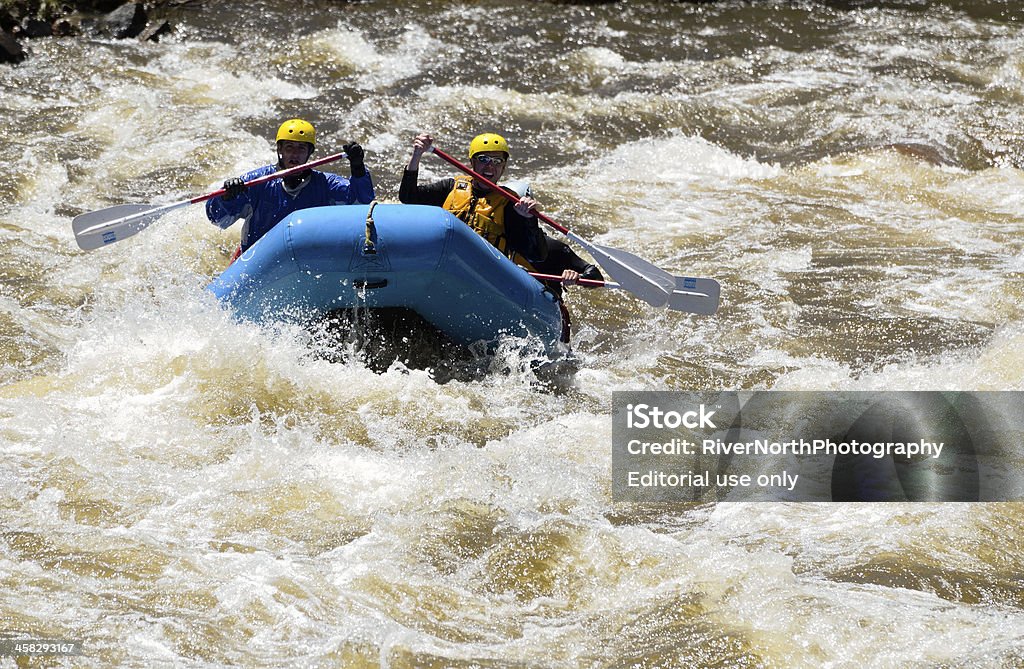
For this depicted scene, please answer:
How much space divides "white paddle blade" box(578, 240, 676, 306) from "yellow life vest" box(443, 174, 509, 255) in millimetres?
525

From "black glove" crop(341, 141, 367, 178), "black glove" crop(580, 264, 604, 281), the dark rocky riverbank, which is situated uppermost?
the dark rocky riverbank

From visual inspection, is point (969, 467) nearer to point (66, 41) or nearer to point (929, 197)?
point (929, 197)

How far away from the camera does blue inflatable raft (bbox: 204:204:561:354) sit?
5871mm

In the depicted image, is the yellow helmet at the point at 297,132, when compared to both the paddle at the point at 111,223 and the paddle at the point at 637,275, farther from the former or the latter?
the paddle at the point at 637,275

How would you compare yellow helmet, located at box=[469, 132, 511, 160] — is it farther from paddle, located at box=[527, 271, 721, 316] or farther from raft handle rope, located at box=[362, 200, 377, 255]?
raft handle rope, located at box=[362, 200, 377, 255]

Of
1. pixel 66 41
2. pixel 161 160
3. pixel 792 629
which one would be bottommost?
pixel 792 629

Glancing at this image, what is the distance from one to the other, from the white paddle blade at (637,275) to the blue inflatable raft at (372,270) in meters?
0.84

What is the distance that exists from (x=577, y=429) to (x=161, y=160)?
17.9 feet

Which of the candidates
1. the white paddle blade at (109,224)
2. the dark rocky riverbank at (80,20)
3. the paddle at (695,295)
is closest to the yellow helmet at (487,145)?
the paddle at (695,295)

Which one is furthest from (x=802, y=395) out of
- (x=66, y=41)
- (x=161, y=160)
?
(x=66, y=41)

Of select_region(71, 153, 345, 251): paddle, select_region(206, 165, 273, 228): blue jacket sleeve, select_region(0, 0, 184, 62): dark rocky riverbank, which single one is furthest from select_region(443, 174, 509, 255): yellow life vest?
select_region(0, 0, 184, 62): dark rocky riverbank

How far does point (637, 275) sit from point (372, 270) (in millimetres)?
1735

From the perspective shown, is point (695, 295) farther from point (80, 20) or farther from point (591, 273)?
point (80, 20)

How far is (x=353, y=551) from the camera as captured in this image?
4.66 meters
